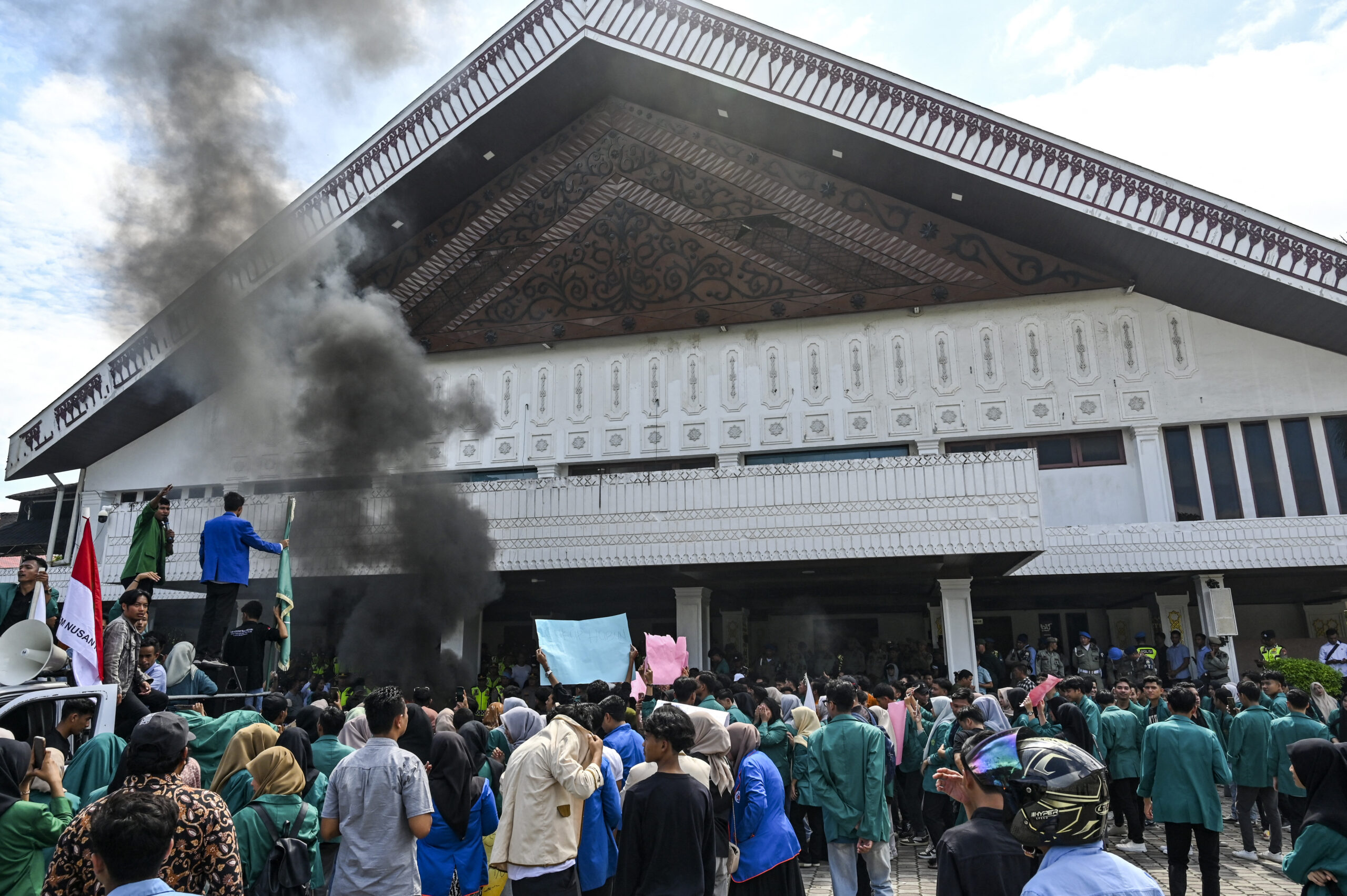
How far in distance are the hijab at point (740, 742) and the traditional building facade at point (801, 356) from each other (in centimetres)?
902

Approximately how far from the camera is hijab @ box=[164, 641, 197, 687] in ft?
19.8

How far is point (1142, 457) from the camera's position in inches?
574

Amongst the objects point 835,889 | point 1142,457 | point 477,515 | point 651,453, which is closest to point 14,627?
point 835,889

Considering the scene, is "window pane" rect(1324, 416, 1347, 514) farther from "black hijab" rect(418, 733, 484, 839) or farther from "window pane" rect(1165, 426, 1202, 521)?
"black hijab" rect(418, 733, 484, 839)

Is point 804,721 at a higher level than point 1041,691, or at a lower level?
lower

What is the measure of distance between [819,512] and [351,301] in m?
9.41

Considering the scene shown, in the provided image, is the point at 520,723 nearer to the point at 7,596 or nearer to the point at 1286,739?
the point at 7,596

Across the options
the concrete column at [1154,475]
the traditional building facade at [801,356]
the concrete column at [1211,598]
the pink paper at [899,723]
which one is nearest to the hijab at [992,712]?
the pink paper at [899,723]

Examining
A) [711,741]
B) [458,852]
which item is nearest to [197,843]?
[458,852]

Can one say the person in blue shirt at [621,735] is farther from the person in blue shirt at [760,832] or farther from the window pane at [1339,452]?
the window pane at [1339,452]

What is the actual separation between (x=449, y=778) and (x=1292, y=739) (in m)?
Result: 6.71

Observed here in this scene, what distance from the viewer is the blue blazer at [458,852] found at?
14.1 feet

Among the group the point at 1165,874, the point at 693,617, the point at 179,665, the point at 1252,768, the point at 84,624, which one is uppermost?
the point at 693,617

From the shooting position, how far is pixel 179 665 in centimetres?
612
